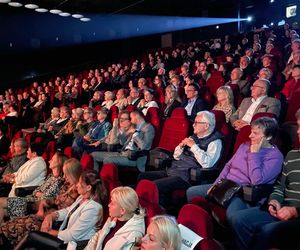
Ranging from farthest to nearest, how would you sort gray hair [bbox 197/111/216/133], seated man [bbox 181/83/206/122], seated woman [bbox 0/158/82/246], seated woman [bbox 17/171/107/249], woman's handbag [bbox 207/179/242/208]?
seated man [bbox 181/83/206/122], gray hair [bbox 197/111/216/133], seated woman [bbox 0/158/82/246], seated woman [bbox 17/171/107/249], woman's handbag [bbox 207/179/242/208]

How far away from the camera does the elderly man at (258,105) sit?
8.46 feet

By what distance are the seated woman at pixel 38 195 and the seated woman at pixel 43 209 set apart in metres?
0.07

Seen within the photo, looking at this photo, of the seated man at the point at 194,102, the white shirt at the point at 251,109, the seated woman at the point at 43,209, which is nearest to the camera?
the seated woman at the point at 43,209

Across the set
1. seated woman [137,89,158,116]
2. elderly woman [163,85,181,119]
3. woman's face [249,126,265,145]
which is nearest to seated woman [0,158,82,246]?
woman's face [249,126,265,145]

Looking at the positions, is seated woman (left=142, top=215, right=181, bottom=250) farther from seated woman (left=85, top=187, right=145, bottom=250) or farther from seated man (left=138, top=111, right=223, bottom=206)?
seated man (left=138, top=111, right=223, bottom=206)

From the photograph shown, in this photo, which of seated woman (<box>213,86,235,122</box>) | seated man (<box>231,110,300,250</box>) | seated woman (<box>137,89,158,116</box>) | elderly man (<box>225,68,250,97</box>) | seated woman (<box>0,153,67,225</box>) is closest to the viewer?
seated man (<box>231,110,300,250</box>)

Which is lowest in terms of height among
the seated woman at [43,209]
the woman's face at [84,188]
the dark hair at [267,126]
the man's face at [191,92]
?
the seated woman at [43,209]

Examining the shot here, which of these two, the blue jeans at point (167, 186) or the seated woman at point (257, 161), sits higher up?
the seated woman at point (257, 161)

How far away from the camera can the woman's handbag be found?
1.79 m

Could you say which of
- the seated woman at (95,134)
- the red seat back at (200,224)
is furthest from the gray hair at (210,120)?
the seated woman at (95,134)

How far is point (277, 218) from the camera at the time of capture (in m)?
1.64

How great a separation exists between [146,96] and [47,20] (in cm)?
632

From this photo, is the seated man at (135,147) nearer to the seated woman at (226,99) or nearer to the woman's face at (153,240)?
the seated woman at (226,99)

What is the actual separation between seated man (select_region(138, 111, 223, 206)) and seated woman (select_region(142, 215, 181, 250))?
2.83 feet
